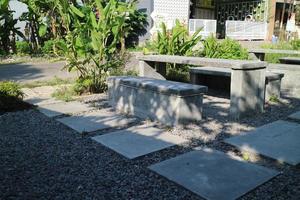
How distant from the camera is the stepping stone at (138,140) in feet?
13.7

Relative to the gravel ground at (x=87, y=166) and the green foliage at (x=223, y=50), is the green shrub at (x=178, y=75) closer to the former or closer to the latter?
the green foliage at (x=223, y=50)

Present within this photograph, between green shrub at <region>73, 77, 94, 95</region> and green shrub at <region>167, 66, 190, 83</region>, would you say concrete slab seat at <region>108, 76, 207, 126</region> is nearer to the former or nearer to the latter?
green shrub at <region>73, 77, 94, 95</region>

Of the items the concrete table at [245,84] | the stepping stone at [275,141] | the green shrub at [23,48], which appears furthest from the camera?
the green shrub at [23,48]

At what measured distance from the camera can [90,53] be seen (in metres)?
7.30

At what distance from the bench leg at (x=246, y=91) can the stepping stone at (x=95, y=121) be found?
161cm

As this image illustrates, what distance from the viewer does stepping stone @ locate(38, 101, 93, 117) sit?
605 cm

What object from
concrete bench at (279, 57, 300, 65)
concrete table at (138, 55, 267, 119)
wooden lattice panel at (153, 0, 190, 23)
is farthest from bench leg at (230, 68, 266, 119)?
wooden lattice panel at (153, 0, 190, 23)

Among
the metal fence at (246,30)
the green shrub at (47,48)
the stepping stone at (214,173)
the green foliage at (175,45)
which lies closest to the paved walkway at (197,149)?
the stepping stone at (214,173)

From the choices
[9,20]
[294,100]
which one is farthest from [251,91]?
[9,20]

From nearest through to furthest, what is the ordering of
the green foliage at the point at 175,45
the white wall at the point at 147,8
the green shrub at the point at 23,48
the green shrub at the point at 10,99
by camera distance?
1. the green shrub at the point at 10,99
2. the green foliage at the point at 175,45
3. the green shrub at the point at 23,48
4. the white wall at the point at 147,8

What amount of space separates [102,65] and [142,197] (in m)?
4.79

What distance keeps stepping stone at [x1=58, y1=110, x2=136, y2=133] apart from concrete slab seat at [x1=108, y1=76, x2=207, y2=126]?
28 centimetres

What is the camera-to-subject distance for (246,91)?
18.4 feet

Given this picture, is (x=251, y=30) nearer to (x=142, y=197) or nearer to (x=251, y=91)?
(x=251, y=91)
